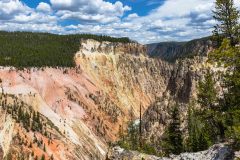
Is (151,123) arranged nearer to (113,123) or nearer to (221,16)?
(113,123)

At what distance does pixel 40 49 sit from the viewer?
154125 millimetres

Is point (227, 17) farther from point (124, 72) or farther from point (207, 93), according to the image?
point (124, 72)

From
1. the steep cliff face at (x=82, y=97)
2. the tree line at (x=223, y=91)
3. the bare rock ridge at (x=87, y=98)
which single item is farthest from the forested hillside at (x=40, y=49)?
the tree line at (x=223, y=91)

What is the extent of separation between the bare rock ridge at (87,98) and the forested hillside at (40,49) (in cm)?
341

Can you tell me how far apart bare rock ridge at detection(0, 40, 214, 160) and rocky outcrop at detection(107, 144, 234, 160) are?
4024cm

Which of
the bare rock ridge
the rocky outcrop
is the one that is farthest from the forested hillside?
the rocky outcrop

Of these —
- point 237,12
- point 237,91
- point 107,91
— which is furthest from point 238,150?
point 107,91

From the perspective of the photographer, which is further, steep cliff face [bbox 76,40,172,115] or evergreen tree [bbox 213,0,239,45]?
steep cliff face [bbox 76,40,172,115]

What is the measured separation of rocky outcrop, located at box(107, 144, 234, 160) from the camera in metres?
26.0

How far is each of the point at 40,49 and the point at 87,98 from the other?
1159 inches

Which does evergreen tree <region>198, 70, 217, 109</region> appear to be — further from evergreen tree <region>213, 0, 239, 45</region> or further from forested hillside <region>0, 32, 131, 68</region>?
forested hillside <region>0, 32, 131, 68</region>

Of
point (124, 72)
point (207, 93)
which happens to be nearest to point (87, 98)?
point (124, 72)

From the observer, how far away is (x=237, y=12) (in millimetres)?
→ 33219

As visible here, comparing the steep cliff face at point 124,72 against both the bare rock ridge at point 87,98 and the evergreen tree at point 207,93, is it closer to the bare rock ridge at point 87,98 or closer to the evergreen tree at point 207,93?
the bare rock ridge at point 87,98
